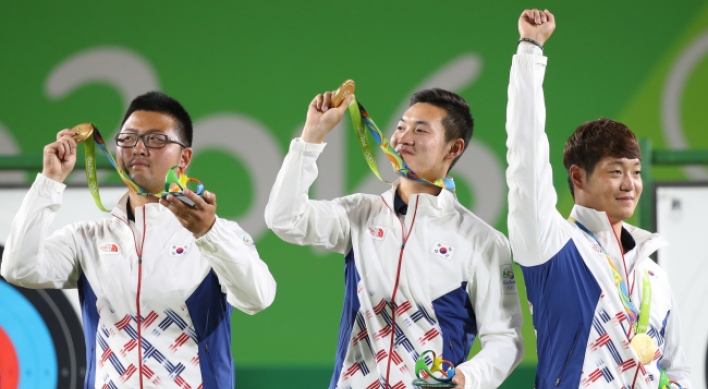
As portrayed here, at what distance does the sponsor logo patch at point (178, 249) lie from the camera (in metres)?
2.70

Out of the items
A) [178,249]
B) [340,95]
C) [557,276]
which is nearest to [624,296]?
[557,276]

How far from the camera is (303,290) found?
4.26 meters

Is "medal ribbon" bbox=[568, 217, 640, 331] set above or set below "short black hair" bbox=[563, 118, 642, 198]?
below

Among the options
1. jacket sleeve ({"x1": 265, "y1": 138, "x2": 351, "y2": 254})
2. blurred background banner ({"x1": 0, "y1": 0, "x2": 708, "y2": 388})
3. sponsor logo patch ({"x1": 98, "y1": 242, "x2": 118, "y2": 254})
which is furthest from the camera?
blurred background banner ({"x1": 0, "y1": 0, "x2": 708, "y2": 388})

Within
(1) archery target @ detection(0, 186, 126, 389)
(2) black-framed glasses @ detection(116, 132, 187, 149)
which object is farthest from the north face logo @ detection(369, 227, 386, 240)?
(1) archery target @ detection(0, 186, 126, 389)

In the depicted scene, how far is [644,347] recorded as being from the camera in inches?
99.2

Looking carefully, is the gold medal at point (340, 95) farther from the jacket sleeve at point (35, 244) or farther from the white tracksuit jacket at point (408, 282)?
the jacket sleeve at point (35, 244)

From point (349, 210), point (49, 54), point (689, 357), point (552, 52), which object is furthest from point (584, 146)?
point (49, 54)

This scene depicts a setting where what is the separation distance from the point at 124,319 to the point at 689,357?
187 centimetres

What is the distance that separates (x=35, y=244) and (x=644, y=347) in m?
1.55

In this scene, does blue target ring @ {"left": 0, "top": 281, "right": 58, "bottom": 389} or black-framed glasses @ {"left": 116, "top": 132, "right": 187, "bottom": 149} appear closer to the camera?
black-framed glasses @ {"left": 116, "top": 132, "right": 187, "bottom": 149}

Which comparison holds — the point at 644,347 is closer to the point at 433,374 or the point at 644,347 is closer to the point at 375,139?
the point at 433,374

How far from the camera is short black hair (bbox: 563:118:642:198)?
2676 mm

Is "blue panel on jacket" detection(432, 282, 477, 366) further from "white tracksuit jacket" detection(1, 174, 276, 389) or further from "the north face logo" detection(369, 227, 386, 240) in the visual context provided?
"white tracksuit jacket" detection(1, 174, 276, 389)
